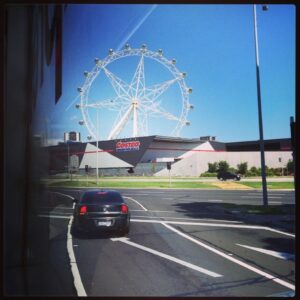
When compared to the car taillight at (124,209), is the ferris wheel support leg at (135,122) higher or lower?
higher

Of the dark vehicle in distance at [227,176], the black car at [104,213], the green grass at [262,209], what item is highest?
the dark vehicle in distance at [227,176]

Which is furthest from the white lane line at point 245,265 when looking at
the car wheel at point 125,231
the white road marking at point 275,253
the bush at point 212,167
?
the bush at point 212,167

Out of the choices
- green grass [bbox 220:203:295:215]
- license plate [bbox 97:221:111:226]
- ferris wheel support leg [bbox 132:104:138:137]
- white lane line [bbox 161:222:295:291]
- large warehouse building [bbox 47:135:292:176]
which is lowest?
green grass [bbox 220:203:295:215]

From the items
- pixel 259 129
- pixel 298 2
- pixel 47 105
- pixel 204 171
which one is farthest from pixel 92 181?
pixel 204 171

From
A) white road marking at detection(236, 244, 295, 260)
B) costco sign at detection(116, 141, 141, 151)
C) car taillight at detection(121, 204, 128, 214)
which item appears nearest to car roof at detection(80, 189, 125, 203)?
car taillight at detection(121, 204, 128, 214)

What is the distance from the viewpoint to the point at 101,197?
651cm

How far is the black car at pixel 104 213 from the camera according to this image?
618cm

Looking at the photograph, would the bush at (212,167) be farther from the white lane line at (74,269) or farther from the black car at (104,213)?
the white lane line at (74,269)

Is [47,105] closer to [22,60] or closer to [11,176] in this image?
[22,60]

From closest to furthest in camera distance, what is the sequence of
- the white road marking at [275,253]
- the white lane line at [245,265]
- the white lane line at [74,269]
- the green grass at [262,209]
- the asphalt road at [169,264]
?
the white lane line at [74,269], the asphalt road at [169,264], the white lane line at [245,265], the white road marking at [275,253], the green grass at [262,209]

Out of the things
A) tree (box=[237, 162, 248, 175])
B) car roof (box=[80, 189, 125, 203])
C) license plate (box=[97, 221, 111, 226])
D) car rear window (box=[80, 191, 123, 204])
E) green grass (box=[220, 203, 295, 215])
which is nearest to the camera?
car roof (box=[80, 189, 125, 203])

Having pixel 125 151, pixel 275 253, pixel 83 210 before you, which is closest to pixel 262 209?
pixel 275 253

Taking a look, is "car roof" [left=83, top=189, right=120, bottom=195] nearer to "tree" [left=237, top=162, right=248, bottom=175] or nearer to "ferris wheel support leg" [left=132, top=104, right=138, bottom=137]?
"ferris wheel support leg" [left=132, top=104, right=138, bottom=137]

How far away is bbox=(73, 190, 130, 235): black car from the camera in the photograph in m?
6.18
